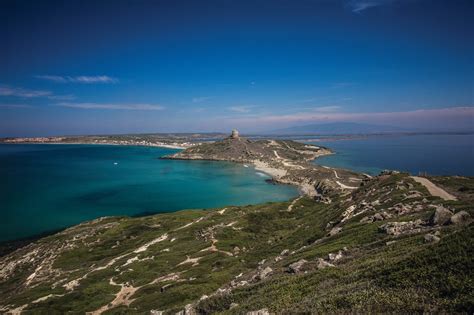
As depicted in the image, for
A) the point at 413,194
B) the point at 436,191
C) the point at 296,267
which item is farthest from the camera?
the point at 436,191

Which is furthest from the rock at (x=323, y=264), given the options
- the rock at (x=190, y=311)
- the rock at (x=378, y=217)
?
the rock at (x=378, y=217)

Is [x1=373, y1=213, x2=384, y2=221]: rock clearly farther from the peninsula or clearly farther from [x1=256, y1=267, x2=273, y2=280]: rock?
[x1=256, y1=267, x2=273, y2=280]: rock

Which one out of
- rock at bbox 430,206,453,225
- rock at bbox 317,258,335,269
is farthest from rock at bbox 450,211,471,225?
rock at bbox 317,258,335,269

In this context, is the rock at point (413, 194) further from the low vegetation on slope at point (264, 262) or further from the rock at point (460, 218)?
the rock at point (460, 218)

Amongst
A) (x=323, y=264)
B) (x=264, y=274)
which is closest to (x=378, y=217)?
(x=323, y=264)

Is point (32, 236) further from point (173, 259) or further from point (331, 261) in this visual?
point (331, 261)

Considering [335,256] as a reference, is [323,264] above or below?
above

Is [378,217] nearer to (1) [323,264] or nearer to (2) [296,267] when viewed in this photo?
(1) [323,264]
